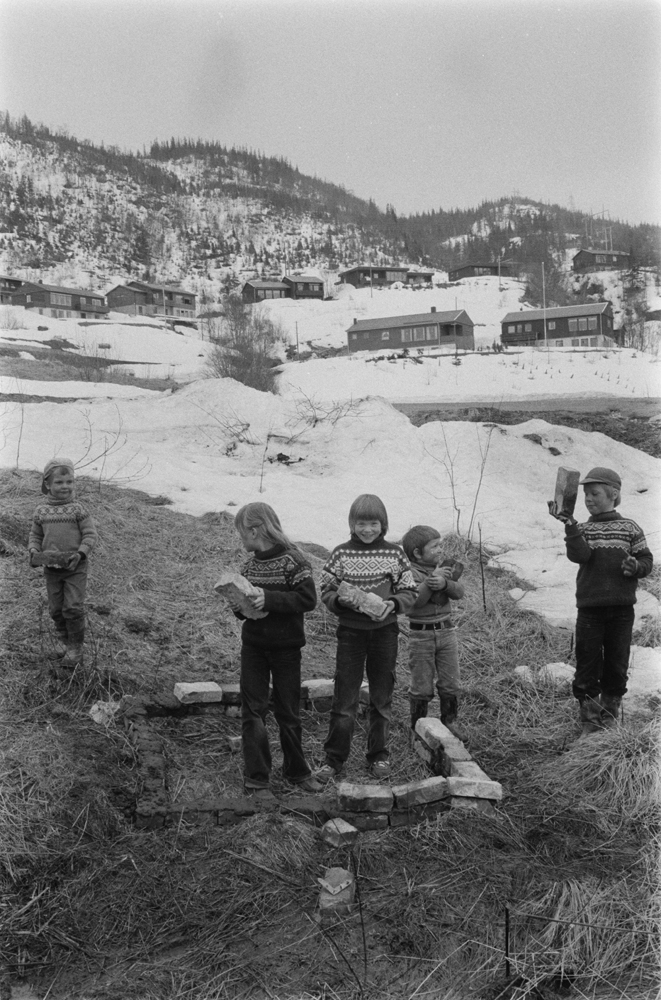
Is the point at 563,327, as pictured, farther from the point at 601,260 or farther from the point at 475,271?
the point at 601,260

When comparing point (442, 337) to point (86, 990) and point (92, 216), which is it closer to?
point (86, 990)

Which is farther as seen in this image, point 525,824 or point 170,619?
point 170,619

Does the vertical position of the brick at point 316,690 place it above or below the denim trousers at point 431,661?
below

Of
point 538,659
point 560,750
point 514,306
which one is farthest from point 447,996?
point 514,306

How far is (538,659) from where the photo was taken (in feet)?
21.2

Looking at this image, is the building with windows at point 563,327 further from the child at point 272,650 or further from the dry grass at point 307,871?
the child at point 272,650

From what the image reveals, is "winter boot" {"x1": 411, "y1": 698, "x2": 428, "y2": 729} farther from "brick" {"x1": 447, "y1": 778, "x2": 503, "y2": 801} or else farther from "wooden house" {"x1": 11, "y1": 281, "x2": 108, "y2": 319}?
"wooden house" {"x1": 11, "y1": 281, "x2": 108, "y2": 319}

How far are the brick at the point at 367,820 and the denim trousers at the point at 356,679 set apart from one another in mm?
620

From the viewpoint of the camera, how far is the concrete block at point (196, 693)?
5031 mm

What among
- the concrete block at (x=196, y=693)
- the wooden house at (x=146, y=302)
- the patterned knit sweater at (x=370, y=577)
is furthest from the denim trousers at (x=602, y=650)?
the wooden house at (x=146, y=302)

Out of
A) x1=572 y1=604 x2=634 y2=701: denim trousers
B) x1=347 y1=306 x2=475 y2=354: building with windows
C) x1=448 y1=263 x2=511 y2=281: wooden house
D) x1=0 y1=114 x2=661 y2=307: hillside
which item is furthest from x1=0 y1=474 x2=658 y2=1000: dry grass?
x1=448 y1=263 x2=511 y2=281: wooden house

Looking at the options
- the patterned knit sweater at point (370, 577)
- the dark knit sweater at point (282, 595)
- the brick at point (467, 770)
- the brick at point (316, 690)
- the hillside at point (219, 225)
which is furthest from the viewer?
the hillside at point (219, 225)

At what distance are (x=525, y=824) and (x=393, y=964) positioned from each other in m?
1.28

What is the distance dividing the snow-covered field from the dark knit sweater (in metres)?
4.94
